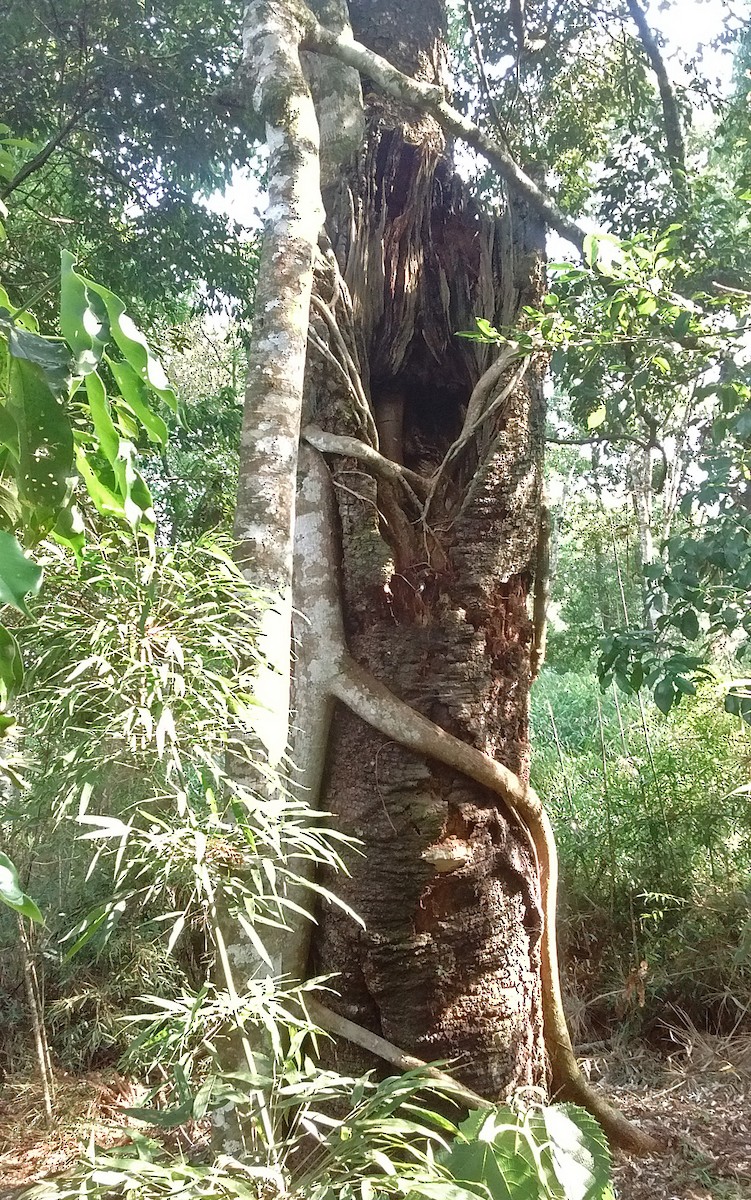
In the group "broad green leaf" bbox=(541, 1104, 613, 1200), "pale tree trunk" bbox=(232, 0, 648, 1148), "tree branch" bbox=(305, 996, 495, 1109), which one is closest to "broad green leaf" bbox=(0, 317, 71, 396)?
"pale tree trunk" bbox=(232, 0, 648, 1148)

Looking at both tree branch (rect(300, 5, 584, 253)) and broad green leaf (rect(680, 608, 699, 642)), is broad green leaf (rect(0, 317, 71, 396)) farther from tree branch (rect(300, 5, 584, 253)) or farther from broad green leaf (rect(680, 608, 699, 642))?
broad green leaf (rect(680, 608, 699, 642))

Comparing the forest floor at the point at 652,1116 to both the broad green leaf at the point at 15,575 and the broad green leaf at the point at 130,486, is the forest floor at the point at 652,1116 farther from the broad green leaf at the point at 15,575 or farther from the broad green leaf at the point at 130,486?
the broad green leaf at the point at 15,575

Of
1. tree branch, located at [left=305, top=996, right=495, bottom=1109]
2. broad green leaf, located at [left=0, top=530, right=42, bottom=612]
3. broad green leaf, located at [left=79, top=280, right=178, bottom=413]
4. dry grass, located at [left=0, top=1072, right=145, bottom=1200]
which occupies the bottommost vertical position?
dry grass, located at [left=0, top=1072, right=145, bottom=1200]

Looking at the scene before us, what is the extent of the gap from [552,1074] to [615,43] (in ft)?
11.0

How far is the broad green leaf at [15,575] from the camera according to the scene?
17.6 inches

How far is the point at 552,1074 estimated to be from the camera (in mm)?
1764

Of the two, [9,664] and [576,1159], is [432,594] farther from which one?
[9,664]

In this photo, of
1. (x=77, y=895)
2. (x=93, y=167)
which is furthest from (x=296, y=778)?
(x=93, y=167)

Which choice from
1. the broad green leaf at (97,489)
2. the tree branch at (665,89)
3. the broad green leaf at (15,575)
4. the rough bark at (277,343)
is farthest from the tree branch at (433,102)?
the broad green leaf at (15,575)

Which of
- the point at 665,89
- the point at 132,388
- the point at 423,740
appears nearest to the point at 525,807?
the point at 423,740

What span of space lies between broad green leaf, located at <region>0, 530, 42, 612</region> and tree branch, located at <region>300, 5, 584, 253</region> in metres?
1.43

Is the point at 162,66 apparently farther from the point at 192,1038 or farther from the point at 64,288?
the point at 192,1038

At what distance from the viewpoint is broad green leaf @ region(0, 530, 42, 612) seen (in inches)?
17.6

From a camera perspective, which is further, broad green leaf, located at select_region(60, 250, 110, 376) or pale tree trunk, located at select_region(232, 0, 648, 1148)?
→ pale tree trunk, located at select_region(232, 0, 648, 1148)
